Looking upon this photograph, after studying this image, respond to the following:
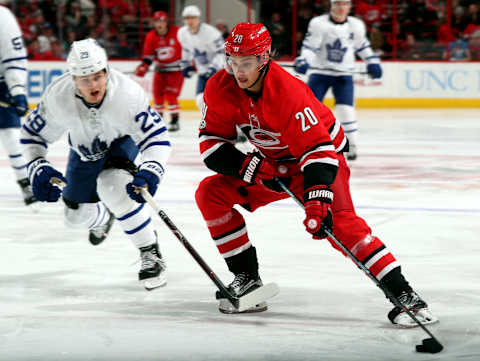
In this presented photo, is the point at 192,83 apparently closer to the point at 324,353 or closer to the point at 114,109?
the point at 114,109

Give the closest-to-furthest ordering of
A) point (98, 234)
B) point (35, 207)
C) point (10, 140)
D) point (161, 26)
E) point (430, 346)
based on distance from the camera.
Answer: point (430, 346), point (98, 234), point (35, 207), point (10, 140), point (161, 26)

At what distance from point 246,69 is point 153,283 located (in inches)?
38.6

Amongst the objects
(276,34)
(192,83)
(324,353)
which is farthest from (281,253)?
(276,34)

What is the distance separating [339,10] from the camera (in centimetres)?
666

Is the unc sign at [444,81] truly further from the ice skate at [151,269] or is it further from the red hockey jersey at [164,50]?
the ice skate at [151,269]

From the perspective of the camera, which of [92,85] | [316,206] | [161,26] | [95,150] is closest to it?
[316,206]

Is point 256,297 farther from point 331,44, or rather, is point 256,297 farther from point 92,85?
point 331,44

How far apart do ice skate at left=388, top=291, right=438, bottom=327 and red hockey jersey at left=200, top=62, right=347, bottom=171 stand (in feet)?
1.61

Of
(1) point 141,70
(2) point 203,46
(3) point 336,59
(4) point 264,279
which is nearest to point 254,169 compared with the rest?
(4) point 264,279

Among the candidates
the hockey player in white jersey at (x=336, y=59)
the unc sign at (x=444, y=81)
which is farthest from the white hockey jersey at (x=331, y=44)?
the unc sign at (x=444, y=81)

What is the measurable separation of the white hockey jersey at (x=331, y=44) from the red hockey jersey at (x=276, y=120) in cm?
388

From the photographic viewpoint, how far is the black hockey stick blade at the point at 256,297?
273 centimetres

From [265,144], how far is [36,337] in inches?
38.7

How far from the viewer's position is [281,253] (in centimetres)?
364
